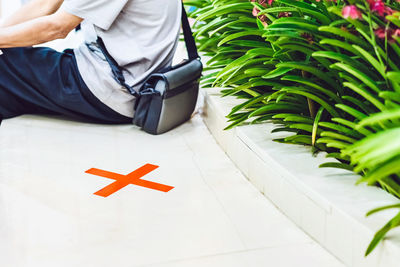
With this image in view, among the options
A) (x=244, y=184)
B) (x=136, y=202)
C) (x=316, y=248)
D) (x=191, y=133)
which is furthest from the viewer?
(x=191, y=133)

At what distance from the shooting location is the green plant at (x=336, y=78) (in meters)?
1.44

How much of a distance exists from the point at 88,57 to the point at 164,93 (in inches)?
17.2

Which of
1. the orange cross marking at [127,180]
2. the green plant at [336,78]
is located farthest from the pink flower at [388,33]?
the orange cross marking at [127,180]

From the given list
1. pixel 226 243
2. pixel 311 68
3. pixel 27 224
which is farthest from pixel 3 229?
pixel 311 68

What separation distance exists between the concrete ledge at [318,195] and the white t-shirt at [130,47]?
618mm

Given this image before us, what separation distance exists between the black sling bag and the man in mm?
43

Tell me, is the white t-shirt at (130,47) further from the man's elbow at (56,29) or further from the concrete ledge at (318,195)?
the concrete ledge at (318,195)

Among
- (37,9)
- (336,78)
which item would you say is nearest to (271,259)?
(336,78)

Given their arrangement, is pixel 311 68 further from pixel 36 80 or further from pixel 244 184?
pixel 36 80

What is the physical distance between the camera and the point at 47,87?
277 centimetres

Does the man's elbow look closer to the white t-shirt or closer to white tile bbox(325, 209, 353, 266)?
the white t-shirt

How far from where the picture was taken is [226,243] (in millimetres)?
1739

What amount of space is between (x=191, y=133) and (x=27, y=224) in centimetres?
111

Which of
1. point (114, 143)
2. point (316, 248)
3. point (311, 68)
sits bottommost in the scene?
point (114, 143)
